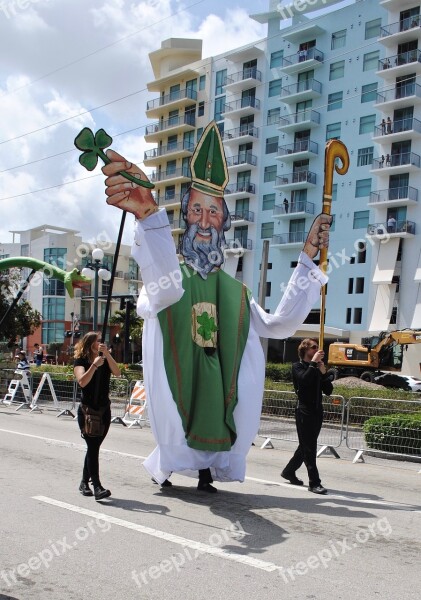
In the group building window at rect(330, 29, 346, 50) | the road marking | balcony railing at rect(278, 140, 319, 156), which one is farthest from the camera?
balcony railing at rect(278, 140, 319, 156)

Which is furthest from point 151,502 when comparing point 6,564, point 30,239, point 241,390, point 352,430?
point 30,239

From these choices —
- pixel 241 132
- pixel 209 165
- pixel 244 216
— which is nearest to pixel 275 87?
pixel 241 132

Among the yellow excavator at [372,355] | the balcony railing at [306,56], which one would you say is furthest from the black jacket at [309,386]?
the balcony railing at [306,56]

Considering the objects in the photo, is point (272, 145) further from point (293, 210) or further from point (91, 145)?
point (91, 145)

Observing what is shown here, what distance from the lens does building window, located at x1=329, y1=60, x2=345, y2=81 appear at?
44781 millimetres

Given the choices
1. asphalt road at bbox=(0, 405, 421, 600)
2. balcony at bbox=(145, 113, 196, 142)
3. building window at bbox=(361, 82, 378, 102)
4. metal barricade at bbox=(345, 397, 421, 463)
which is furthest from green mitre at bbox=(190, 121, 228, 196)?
balcony at bbox=(145, 113, 196, 142)

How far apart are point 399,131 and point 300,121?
7.65 meters

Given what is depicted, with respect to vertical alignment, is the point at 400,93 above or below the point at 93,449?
above

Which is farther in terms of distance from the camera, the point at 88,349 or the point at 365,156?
the point at 365,156

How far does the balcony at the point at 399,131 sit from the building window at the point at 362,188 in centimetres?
253

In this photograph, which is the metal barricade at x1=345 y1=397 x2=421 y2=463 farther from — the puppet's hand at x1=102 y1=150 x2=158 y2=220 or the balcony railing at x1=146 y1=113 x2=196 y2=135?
the balcony railing at x1=146 y1=113 x2=196 y2=135

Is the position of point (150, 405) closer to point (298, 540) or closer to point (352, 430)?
point (298, 540)

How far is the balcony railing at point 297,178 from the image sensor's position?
150ft

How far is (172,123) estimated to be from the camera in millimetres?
56094
